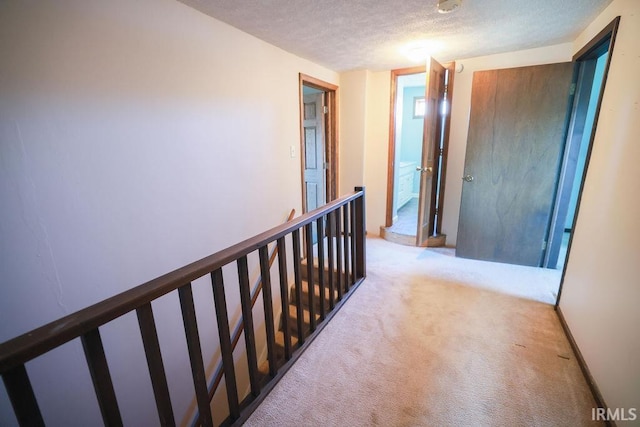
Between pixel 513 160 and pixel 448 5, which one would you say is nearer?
pixel 448 5

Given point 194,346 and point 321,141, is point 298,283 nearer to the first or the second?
point 194,346

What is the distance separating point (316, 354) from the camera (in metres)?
1.64

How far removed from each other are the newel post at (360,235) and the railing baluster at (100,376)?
1.80m

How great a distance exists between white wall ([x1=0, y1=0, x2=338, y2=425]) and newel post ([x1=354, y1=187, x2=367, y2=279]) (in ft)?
3.11

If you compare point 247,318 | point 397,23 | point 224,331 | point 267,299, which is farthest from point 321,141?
point 224,331

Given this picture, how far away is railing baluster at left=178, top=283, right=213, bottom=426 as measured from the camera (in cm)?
97

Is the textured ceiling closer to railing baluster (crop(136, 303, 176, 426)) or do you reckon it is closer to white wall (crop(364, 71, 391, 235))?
white wall (crop(364, 71, 391, 235))

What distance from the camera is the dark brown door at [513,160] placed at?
2410 mm

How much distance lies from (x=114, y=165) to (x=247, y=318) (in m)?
1.04

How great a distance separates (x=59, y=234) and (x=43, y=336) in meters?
0.85

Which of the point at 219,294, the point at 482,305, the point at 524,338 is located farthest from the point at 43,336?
the point at 482,305

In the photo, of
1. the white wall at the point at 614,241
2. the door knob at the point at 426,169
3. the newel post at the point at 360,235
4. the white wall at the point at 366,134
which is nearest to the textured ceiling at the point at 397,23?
the white wall at the point at 614,241

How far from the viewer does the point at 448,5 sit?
5.48ft

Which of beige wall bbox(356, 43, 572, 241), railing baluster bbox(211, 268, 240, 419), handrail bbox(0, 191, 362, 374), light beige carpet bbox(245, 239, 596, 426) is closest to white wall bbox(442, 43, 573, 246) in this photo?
beige wall bbox(356, 43, 572, 241)
